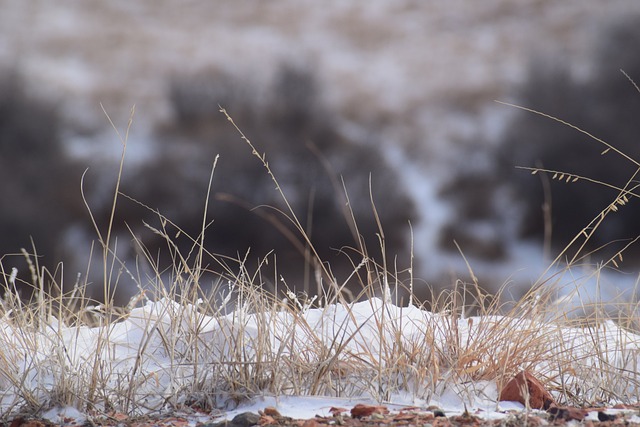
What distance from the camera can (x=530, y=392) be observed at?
190cm

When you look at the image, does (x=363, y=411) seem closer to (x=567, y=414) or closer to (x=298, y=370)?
(x=298, y=370)

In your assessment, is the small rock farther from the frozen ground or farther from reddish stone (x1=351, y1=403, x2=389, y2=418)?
reddish stone (x1=351, y1=403, x2=389, y2=418)

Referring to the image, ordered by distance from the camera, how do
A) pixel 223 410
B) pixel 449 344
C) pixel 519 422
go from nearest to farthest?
pixel 519 422
pixel 223 410
pixel 449 344

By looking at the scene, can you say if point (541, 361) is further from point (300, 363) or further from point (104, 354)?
point (104, 354)

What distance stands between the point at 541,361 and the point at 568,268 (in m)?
0.32

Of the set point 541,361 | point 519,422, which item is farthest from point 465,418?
point 541,361

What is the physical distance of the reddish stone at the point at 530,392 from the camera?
190 centimetres

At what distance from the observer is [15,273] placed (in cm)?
230

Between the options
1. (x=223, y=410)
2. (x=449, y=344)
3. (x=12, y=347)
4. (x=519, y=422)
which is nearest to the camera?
(x=519, y=422)

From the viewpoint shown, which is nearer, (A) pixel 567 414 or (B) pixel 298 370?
(A) pixel 567 414

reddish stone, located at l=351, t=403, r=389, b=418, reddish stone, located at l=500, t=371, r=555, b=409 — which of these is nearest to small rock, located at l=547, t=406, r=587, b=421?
reddish stone, located at l=500, t=371, r=555, b=409

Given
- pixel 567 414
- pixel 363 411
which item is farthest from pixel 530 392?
pixel 363 411

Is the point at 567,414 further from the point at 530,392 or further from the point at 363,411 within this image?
the point at 363,411

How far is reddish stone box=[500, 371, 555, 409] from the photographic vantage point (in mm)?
1898
